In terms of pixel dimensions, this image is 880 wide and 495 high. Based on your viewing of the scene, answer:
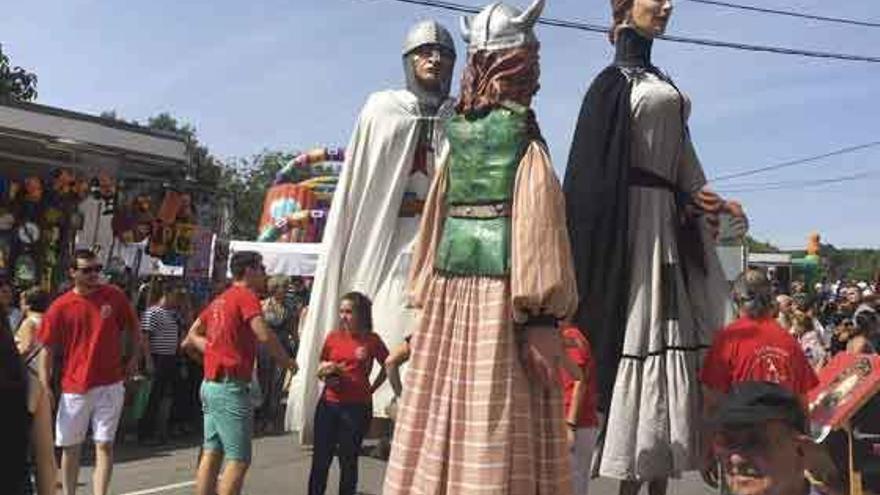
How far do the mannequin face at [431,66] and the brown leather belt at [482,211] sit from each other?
56.5 inches

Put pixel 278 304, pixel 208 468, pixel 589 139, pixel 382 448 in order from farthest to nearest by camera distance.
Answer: pixel 278 304 < pixel 382 448 < pixel 208 468 < pixel 589 139

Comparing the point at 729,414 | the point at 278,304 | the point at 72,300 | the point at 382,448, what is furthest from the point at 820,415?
the point at 278,304

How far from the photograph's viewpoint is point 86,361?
24.3ft

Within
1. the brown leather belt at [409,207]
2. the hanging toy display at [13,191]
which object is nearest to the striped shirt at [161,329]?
the hanging toy display at [13,191]

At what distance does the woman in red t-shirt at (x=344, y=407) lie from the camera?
6.48m

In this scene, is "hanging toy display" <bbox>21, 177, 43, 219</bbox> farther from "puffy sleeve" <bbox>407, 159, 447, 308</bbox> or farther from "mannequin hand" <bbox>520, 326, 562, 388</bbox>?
"mannequin hand" <bbox>520, 326, 562, 388</bbox>

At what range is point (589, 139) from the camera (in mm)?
4129

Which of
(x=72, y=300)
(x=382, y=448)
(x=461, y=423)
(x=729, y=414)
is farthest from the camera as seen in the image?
(x=382, y=448)

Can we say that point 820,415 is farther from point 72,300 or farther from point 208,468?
point 72,300

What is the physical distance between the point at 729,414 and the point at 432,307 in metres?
1.70

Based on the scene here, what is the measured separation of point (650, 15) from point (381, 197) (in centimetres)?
148

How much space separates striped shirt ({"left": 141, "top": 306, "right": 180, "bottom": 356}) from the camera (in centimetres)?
1123

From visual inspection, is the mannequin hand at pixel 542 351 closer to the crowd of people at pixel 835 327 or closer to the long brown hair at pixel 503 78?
the long brown hair at pixel 503 78

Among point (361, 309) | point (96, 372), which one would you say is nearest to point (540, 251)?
point (361, 309)
